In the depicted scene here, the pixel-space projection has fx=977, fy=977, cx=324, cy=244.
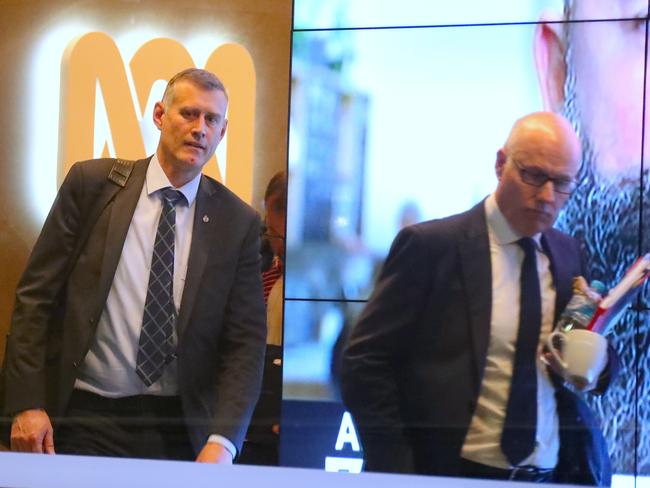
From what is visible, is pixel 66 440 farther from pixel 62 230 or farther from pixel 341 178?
pixel 341 178

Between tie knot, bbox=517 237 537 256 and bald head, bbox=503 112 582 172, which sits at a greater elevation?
bald head, bbox=503 112 582 172

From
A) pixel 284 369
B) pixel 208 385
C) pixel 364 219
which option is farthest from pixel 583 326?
pixel 208 385

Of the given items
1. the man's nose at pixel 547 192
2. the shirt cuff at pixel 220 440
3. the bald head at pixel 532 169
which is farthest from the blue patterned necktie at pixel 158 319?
the man's nose at pixel 547 192

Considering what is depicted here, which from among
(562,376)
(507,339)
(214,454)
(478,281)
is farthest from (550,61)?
(214,454)

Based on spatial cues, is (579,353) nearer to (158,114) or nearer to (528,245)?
(528,245)

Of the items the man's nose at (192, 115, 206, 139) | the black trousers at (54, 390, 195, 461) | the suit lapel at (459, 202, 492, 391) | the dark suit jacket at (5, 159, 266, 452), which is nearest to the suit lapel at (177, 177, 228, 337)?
the dark suit jacket at (5, 159, 266, 452)

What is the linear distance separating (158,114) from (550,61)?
51.0 inches

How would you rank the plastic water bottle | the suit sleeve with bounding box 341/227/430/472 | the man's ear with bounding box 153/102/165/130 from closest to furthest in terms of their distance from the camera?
the plastic water bottle → the suit sleeve with bounding box 341/227/430/472 → the man's ear with bounding box 153/102/165/130

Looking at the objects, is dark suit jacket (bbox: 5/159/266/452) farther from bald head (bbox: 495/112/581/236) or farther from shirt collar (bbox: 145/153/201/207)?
bald head (bbox: 495/112/581/236)

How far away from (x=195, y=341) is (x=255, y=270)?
1.03 feet

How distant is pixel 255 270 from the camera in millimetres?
3246

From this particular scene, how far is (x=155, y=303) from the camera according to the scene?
3.27 meters

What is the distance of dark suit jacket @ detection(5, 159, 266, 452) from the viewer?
3.26 meters

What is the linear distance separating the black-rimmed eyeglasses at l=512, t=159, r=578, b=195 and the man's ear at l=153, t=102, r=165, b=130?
117cm
